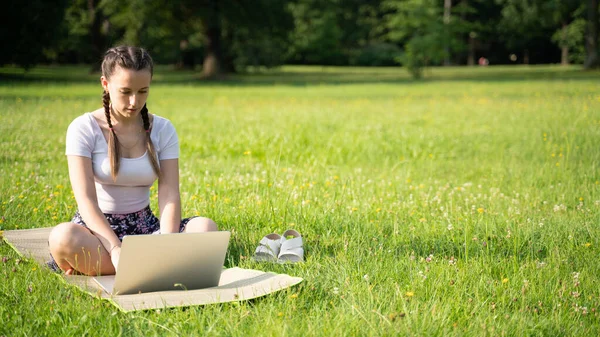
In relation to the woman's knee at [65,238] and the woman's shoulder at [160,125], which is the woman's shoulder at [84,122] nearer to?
the woman's shoulder at [160,125]

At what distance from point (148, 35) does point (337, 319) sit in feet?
126

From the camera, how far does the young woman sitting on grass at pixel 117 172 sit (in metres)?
3.59

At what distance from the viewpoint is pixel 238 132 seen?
386 inches

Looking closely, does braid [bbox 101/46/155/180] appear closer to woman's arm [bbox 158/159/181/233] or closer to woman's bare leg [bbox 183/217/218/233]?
woman's arm [bbox 158/159/181/233]

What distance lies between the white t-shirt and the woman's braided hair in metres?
0.06

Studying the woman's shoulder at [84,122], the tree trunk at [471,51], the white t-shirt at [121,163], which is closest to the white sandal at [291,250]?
the white t-shirt at [121,163]

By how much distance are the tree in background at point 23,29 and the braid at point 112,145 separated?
2481cm

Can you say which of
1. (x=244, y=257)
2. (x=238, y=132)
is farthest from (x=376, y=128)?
(x=244, y=257)

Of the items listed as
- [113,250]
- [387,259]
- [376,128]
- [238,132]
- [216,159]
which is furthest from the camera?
[376,128]

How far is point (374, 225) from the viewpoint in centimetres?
461

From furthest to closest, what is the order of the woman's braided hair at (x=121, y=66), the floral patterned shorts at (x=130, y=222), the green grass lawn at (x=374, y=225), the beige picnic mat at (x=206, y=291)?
1. the floral patterned shorts at (x=130, y=222)
2. the woman's braided hair at (x=121, y=66)
3. the beige picnic mat at (x=206, y=291)
4. the green grass lawn at (x=374, y=225)

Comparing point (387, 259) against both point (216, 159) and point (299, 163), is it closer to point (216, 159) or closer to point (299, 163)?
point (299, 163)

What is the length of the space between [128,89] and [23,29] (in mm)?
25433

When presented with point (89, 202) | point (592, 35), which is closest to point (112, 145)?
point (89, 202)
